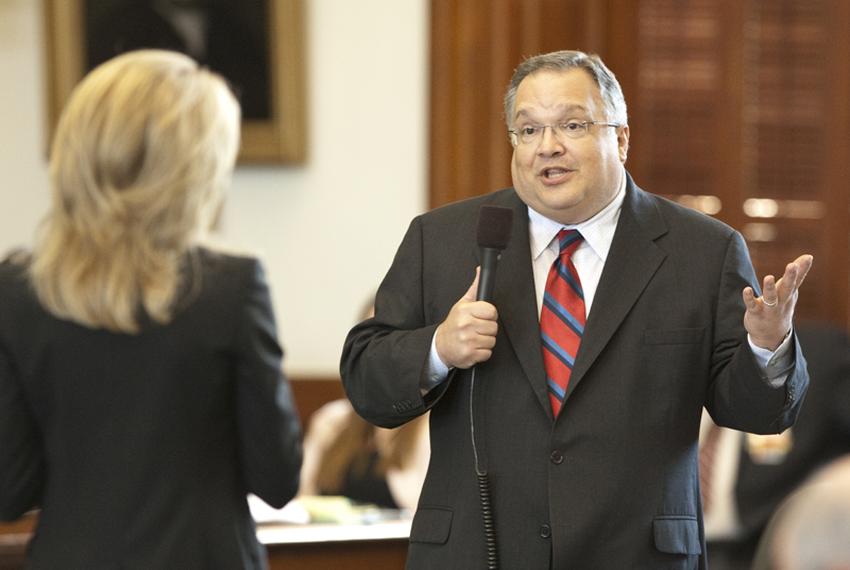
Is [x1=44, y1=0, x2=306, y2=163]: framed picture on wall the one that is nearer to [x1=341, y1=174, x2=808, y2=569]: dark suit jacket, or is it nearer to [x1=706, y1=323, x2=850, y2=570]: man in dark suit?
[x1=706, y1=323, x2=850, y2=570]: man in dark suit

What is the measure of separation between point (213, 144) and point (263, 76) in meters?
3.51

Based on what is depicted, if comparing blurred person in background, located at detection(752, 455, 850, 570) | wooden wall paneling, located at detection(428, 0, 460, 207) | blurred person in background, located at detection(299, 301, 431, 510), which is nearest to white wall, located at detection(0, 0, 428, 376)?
wooden wall paneling, located at detection(428, 0, 460, 207)

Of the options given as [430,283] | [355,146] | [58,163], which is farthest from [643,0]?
[58,163]

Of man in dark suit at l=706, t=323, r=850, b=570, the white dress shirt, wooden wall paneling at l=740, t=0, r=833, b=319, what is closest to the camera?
the white dress shirt

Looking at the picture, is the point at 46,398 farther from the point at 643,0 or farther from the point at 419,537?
the point at 643,0

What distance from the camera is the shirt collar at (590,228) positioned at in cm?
260

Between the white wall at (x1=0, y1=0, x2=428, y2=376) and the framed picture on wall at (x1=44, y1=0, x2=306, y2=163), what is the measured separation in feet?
0.33

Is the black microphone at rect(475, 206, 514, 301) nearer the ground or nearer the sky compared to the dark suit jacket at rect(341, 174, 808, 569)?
nearer the sky

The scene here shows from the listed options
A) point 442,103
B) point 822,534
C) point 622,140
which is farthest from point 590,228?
point 442,103

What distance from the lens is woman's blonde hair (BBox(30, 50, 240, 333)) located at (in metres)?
2.26

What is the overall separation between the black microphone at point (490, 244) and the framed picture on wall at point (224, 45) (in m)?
3.43

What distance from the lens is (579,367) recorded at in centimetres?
246

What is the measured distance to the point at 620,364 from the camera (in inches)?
97.7

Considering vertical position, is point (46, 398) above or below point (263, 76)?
below
